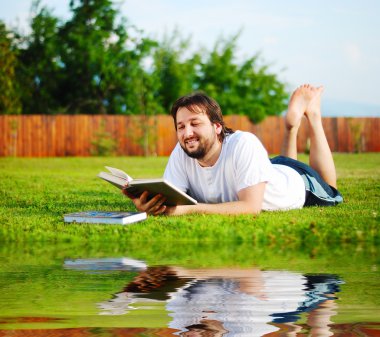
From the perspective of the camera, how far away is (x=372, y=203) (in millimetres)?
6906

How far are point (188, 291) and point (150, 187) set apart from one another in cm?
203

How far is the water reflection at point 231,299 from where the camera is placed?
249cm

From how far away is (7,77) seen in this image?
2559 centimetres

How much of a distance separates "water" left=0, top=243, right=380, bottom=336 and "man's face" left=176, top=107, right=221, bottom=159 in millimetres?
914

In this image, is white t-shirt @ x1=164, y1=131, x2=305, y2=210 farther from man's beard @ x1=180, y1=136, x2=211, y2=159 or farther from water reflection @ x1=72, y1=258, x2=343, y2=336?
water reflection @ x1=72, y1=258, x2=343, y2=336

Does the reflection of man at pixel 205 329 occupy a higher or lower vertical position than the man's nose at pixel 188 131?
lower

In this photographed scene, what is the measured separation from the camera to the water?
2490 mm

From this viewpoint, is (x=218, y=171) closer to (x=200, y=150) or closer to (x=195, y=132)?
(x=200, y=150)

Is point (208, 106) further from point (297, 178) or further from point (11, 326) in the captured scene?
point (11, 326)

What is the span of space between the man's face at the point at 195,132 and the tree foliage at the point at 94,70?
68.1 feet

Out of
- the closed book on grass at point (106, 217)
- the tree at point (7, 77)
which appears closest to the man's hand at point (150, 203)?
the closed book on grass at point (106, 217)

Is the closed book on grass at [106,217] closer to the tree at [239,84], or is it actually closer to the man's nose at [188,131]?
the man's nose at [188,131]

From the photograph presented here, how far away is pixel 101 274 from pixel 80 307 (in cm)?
80

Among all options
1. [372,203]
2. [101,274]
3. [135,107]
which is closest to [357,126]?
[135,107]
